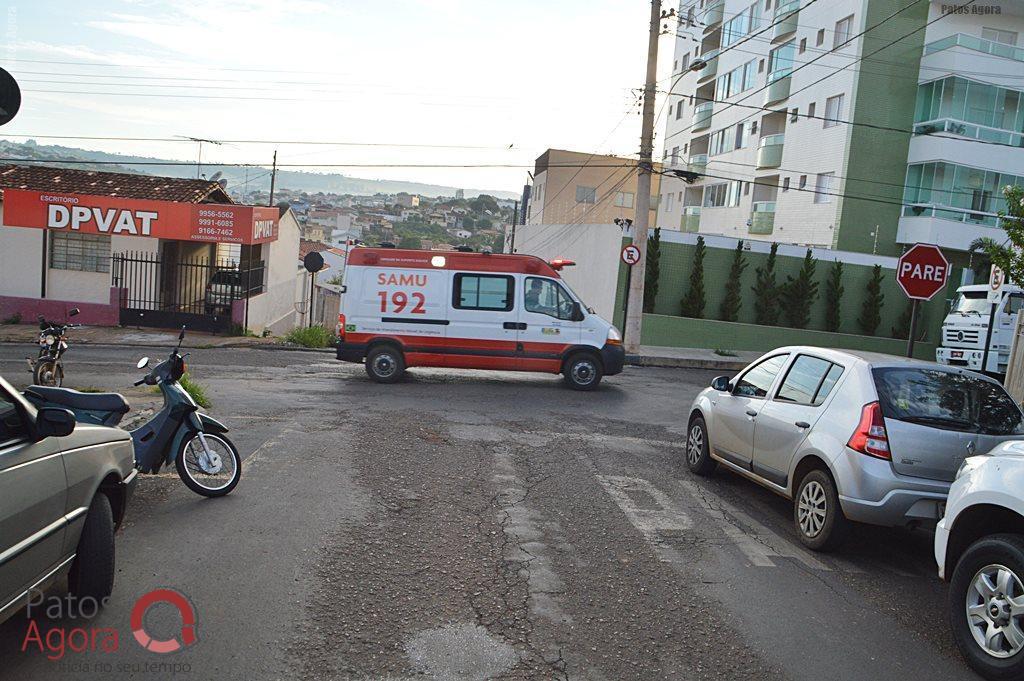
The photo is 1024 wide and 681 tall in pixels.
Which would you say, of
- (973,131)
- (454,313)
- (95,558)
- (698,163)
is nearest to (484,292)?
(454,313)

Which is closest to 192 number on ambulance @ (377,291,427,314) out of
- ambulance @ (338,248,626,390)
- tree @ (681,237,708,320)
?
ambulance @ (338,248,626,390)

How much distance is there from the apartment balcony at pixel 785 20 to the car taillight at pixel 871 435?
3432 centimetres

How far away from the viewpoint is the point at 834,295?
28.0 meters

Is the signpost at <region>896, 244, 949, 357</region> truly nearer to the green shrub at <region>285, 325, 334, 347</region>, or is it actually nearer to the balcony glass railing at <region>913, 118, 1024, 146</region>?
the green shrub at <region>285, 325, 334, 347</region>

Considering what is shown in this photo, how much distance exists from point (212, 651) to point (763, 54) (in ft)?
138

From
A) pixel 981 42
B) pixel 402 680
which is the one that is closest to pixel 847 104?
pixel 981 42

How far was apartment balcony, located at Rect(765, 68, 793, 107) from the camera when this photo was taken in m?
37.6

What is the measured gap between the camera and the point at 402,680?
171 inches

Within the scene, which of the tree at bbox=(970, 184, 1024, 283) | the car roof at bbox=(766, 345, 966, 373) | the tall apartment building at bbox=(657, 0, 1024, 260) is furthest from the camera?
the tall apartment building at bbox=(657, 0, 1024, 260)

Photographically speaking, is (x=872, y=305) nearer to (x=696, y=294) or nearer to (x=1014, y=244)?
(x=696, y=294)

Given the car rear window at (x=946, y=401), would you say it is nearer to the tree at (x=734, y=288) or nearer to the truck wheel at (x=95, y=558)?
the truck wheel at (x=95, y=558)

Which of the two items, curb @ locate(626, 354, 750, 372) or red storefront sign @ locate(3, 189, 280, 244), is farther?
red storefront sign @ locate(3, 189, 280, 244)

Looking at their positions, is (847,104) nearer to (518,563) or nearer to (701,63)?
(701,63)

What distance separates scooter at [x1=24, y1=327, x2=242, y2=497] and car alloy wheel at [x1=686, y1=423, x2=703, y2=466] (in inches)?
186
